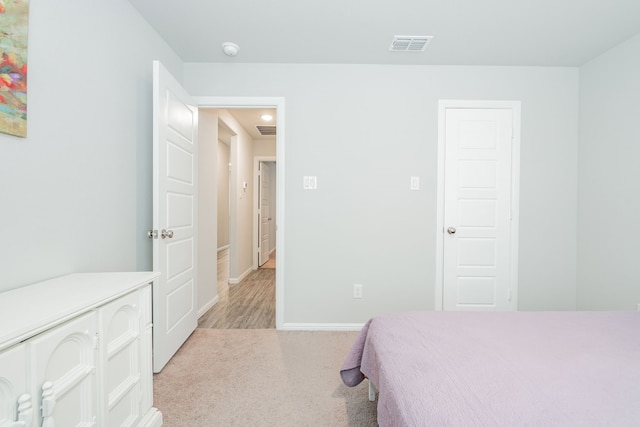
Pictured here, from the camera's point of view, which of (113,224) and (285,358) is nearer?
(113,224)

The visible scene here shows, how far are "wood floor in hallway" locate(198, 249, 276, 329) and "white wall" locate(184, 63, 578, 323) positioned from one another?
0.43 metres

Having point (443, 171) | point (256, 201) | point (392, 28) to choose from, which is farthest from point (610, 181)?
point (256, 201)

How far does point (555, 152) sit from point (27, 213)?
150 inches

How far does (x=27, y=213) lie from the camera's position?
4.01 feet

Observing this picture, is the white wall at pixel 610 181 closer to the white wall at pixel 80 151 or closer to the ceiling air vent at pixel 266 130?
the white wall at pixel 80 151

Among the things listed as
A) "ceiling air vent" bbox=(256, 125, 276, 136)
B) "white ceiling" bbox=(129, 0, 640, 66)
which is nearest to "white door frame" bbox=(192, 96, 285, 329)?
"white ceiling" bbox=(129, 0, 640, 66)

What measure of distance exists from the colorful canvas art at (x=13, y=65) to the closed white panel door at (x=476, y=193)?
284 cm

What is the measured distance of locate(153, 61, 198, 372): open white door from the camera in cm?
190

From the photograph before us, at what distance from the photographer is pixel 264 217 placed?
6.05 meters

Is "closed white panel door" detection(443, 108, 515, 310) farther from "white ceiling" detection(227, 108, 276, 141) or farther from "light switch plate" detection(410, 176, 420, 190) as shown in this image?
"white ceiling" detection(227, 108, 276, 141)

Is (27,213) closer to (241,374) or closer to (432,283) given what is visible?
(241,374)

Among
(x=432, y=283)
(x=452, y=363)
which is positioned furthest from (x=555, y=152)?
(x=452, y=363)

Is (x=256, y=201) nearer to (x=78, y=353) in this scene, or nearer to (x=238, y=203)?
(x=238, y=203)

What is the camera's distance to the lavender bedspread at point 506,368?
2.49ft
